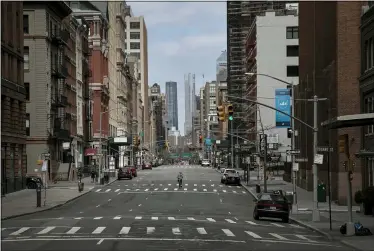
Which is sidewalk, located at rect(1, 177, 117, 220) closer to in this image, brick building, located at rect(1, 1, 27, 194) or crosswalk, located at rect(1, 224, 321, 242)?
brick building, located at rect(1, 1, 27, 194)

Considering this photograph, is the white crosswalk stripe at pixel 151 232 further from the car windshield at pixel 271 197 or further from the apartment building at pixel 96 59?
the apartment building at pixel 96 59

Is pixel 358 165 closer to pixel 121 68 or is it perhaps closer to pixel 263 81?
pixel 263 81

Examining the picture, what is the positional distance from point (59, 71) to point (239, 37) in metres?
74.3

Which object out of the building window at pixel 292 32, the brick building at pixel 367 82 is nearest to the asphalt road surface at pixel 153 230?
the brick building at pixel 367 82

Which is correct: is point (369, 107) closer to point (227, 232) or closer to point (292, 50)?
point (227, 232)

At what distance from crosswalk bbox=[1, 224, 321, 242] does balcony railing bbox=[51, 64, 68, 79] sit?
151 feet

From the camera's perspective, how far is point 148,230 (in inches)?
1041

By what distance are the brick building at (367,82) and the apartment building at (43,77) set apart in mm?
35589

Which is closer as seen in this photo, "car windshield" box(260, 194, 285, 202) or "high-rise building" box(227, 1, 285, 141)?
"car windshield" box(260, 194, 285, 202)

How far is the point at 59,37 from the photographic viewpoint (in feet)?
237

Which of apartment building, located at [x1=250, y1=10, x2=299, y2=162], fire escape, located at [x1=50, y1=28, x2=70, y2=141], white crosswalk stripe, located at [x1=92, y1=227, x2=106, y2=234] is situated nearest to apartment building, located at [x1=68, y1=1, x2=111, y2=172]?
apartment building, located at [x1=250, y1=10, x2=299, y2=162]

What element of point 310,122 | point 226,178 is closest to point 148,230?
point 310,122

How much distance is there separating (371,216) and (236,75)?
107 metres

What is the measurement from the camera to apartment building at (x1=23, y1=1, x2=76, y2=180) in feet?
225
